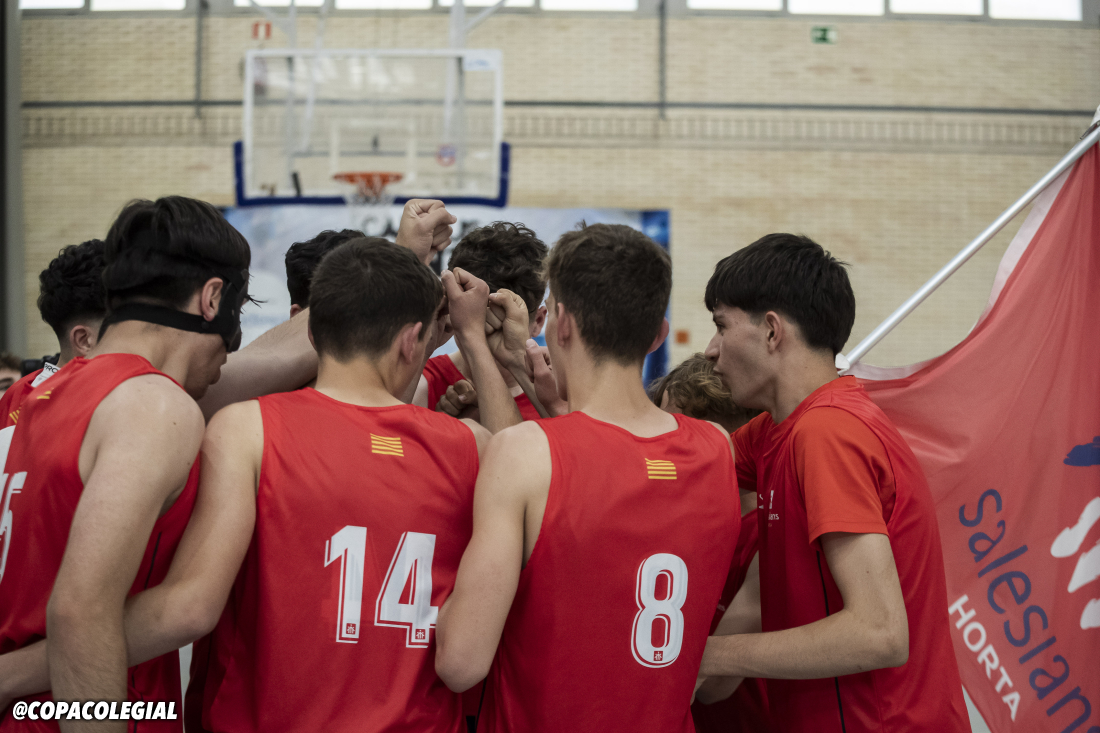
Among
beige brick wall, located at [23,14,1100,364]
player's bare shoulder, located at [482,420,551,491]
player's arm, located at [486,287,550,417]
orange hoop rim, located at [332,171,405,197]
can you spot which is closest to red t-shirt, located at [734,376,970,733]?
player's bare shoulder, located at [482,420,551,491]

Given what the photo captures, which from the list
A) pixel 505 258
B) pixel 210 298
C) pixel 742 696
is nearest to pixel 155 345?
pixel 210 298

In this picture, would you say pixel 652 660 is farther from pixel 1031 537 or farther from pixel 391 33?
pixel 391 33

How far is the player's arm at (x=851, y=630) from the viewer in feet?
6.05

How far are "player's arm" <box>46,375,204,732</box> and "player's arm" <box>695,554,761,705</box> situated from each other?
155 centimetres

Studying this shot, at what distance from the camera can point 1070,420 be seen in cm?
293

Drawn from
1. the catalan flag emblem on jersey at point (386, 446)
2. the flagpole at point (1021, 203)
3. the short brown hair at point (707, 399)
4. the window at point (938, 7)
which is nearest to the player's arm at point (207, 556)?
the catalan flag emblem on jersey at point (386, 446)

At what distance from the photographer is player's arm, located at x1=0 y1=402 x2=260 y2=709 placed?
1575 millimetres

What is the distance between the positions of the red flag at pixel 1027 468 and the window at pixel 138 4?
11.6m

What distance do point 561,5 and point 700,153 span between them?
2.80m

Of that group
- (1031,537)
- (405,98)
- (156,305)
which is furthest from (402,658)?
(405,98)

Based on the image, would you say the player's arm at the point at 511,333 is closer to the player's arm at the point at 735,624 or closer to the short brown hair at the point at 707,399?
the short brown hair at the point at 707,399

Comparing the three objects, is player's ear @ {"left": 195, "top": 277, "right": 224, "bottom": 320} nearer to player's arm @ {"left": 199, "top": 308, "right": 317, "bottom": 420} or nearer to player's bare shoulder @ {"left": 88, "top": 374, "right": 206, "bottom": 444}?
player's bare shoulder @ {"left": 88, "top": 374, "right": 206, "bottom": 444}

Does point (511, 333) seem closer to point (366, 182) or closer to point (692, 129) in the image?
point (366, 182)

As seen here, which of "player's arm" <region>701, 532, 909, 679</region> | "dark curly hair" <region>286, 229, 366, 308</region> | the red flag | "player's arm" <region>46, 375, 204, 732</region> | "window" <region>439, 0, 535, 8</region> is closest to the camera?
"player's arm" <region>46, 375, 204, 732</region>
